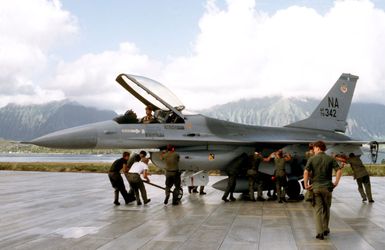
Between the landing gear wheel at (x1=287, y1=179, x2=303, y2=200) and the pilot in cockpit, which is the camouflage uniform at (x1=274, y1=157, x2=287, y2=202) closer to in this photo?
the landing gear wheel at (x1=287, y1=179, x2=303, y2=200)

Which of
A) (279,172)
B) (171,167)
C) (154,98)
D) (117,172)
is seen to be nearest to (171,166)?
(171,167)

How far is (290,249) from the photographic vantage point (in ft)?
23.6

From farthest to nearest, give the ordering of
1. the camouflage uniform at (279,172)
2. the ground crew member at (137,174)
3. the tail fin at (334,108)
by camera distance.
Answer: the tail fin at (334,108), the camouflage uniform at (279,172), the ground crew member at (137,174)

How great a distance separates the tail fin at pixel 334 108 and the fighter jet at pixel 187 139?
8.11 feet

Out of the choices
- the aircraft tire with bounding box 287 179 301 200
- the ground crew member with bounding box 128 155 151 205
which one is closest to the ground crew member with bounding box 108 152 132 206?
the ground crew member with bounding box 128 155 151 205

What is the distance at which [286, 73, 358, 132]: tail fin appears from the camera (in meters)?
19.1

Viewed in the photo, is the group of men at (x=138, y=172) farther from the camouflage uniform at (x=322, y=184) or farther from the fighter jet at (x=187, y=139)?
the camouflage uniform at (x=322, y=184)

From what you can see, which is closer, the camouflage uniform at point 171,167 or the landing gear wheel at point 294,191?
the camouflage uniform at point 171,167

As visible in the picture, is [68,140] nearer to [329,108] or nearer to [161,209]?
[161,209]

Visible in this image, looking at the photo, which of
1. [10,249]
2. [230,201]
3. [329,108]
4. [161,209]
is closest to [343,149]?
[329,108]

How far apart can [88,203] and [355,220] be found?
26.7 feet

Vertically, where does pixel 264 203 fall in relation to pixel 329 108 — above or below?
below

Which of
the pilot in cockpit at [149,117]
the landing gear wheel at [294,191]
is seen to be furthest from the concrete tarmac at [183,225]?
the pilot in cockpit at [149,117]

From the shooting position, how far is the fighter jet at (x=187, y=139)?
45.9ft
